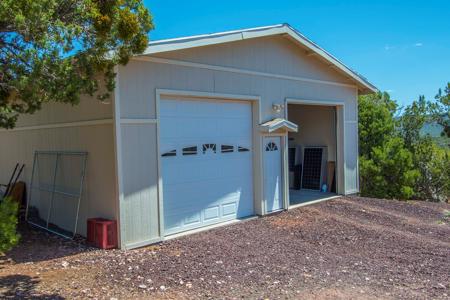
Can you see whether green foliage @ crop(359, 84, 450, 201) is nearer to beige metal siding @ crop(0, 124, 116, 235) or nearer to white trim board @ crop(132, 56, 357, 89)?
white trim board @ crop(132, 56, 357, 89)

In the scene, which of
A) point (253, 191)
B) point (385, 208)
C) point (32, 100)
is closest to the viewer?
point (32, 100)

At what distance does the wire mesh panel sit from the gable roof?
252 centimetres

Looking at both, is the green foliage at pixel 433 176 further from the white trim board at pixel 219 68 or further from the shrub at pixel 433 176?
the white trim board at pixel 219 68

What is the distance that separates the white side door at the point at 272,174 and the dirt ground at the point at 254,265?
24.7 inches

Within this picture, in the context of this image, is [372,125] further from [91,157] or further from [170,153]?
[91,157]

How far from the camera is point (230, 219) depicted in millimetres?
8992

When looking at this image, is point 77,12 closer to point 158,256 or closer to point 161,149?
point 161,149

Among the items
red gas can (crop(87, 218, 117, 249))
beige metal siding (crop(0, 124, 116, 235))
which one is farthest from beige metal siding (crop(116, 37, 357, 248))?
beige metal siding (crop(0, 124, 116, 235))

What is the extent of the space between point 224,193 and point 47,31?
5307 millimetres

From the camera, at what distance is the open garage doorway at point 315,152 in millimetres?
12602

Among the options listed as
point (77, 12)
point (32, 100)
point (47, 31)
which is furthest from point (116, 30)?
point (32, 100)

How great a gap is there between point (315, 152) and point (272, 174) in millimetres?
4092

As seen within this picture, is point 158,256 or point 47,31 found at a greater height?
point 47,31

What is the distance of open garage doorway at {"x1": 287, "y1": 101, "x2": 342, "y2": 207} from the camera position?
41.3ft
